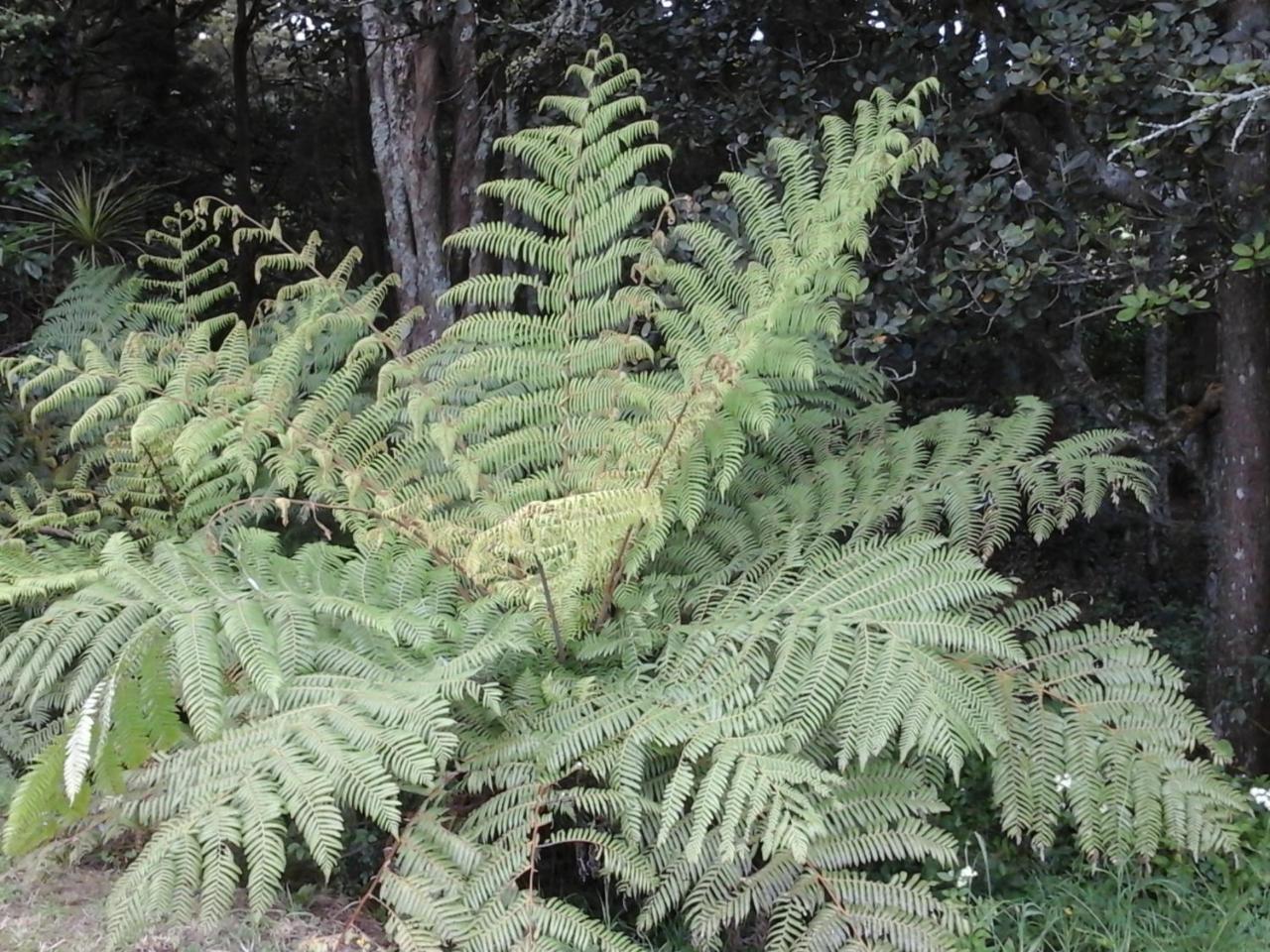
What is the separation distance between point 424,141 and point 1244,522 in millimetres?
3332

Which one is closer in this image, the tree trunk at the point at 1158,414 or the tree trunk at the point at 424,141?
the tree trunk at the point at 1158,414

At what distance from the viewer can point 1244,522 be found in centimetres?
309

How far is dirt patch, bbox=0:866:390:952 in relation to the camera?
6.95 feet

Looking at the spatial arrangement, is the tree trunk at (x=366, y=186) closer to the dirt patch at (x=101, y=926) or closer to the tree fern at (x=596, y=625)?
the tree fern at (x=596, y=625)

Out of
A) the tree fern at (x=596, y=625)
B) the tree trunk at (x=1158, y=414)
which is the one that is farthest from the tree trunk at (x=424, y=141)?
the tree trunk at (x=1158, y=414)

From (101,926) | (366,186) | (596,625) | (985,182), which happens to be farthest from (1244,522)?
(366,186)

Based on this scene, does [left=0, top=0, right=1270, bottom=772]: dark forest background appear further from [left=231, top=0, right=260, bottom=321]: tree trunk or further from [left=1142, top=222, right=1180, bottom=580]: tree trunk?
[left=231, top=0, right=260, bottom=321]: tree trunk

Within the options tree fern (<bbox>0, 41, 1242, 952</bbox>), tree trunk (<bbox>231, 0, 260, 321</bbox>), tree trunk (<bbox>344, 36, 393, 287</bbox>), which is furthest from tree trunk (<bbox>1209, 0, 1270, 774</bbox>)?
tree trunk (<bbox>231, 0, 260, 321</bbox>)

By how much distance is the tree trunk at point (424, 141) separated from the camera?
4352 millimetres

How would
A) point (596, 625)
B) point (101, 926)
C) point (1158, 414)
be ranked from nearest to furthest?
point (101, 926)
point (596, 625)
point (1158, 414)

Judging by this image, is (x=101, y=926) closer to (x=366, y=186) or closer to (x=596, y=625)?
(x=596, y=625)

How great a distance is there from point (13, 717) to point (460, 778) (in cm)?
146

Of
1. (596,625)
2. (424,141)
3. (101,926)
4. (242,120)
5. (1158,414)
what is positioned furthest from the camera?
(242,120)

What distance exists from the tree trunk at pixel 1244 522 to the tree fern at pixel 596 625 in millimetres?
207
